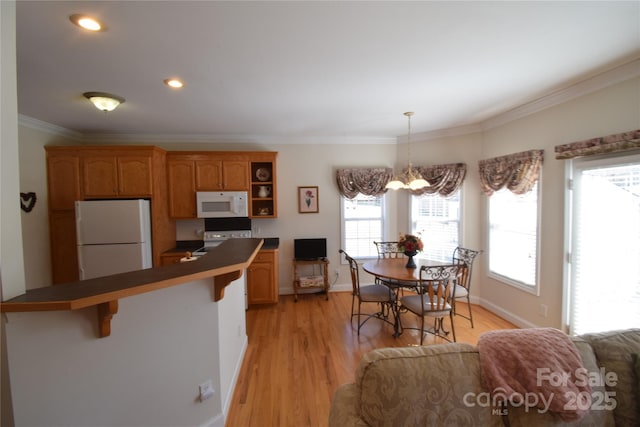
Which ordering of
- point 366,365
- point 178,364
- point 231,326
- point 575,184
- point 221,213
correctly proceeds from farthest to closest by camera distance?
point 221,213, point 575,184, point 231,326, point 178,364, point 366,365

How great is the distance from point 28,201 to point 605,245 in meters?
6.17

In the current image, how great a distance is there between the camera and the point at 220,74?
2113 mm

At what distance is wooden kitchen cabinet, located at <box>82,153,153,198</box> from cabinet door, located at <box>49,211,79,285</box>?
43cm

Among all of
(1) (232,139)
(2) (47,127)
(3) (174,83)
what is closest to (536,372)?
(3) (174,83)

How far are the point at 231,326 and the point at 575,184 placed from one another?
344cm

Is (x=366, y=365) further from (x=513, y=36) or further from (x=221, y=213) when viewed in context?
(x=221, y=213)

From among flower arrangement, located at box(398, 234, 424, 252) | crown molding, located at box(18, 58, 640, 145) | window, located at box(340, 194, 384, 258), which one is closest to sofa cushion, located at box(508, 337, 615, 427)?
flower arrangement, located at box(398, 234, 424, 252)

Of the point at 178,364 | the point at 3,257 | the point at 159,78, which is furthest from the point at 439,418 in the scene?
the point at 159,78

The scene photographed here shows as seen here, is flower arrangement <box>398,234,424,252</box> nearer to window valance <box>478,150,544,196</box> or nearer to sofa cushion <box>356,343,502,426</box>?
window valance <box>478,150,544,196</box>

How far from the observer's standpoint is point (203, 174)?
3.76 meters

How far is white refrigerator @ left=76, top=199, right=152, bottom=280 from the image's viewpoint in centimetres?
315

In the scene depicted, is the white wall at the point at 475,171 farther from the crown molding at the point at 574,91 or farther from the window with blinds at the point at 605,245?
the window with blinds at the point at 605,245

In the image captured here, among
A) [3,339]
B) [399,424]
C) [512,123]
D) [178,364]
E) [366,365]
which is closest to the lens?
[399,424]

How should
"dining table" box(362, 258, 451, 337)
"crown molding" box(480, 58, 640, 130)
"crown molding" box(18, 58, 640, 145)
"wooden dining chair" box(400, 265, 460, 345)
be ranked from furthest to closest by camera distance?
"dining table" box(362, 258, 451, 337), "wooden dining chair" box(400, 265, 460, 345), "crown molding" box(18, 58, 640, 145), "crown molding" box(480, 58, 640, 130)
